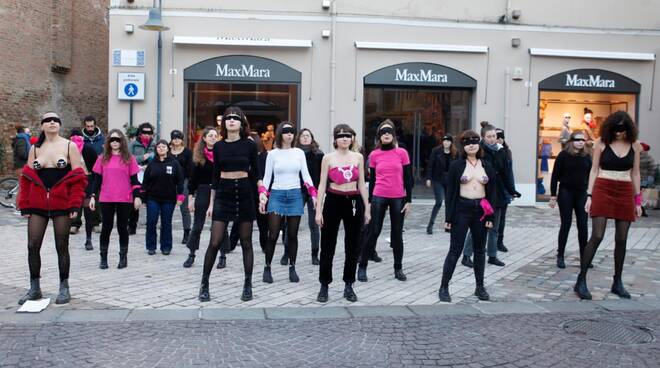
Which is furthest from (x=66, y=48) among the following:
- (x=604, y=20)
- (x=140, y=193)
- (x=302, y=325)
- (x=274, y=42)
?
(x=302, y=325)

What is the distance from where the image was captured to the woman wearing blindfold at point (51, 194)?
6461mm

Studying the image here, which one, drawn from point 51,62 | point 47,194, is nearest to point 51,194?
point 47,194

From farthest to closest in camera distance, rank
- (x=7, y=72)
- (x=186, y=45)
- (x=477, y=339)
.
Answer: (x=7, y=72) → (x=186, y=45) → (x=477, y=339)

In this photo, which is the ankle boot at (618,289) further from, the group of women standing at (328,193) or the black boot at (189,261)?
the black boot at (189,261)

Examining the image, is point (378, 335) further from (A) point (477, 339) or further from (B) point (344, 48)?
(B) point (344, 48)

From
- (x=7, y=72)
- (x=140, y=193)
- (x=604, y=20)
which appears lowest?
(x=140, y=193)

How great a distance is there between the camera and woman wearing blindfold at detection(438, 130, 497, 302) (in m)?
6.89

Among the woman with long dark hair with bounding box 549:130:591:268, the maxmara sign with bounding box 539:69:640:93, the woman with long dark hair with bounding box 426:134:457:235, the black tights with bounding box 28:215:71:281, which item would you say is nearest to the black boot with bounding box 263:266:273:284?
the black tights with bounding box 28:215:71:281

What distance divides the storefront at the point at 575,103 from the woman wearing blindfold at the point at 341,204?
11457mm

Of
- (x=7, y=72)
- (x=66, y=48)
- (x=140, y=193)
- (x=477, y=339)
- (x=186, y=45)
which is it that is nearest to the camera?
(x=477, y=339)

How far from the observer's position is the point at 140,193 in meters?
8.62

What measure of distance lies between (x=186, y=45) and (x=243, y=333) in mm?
11116

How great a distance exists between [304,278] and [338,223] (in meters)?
1.51

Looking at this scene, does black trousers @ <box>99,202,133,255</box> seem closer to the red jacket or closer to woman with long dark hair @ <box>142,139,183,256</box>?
woman with long dark hair @ <box>142,139,183,256</box>
